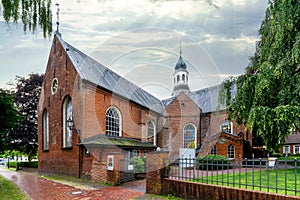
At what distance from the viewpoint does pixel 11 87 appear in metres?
26.2

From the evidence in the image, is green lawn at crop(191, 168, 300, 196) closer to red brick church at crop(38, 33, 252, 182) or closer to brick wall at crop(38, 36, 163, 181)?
red brick church at crop(38, 33, 252, 182)

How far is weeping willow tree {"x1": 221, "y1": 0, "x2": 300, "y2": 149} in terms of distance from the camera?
11461 millimetres

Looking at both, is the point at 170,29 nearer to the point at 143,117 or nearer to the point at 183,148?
the point at 143,117

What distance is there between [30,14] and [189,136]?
21.2 metres

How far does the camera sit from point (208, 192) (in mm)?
7352

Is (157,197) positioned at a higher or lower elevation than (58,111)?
lower

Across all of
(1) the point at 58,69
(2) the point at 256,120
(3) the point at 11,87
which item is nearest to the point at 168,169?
(2) the point at 256,120

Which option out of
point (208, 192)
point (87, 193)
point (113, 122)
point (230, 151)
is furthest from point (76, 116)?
point (230, 151)

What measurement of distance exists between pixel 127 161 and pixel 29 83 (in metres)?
17.6

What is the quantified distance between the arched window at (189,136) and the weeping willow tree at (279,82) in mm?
12263

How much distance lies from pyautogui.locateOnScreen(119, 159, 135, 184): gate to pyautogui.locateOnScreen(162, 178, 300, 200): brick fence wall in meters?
3.56

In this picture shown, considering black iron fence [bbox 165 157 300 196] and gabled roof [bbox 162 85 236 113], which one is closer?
black iron fence [bbox 165 157 300 196]

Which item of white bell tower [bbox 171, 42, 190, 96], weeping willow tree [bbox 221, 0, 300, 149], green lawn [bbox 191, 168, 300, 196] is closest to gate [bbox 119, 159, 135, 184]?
green lawn [bbox 191, 168, 300, 196]

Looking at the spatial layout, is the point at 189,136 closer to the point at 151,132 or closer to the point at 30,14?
the point at 151,132
